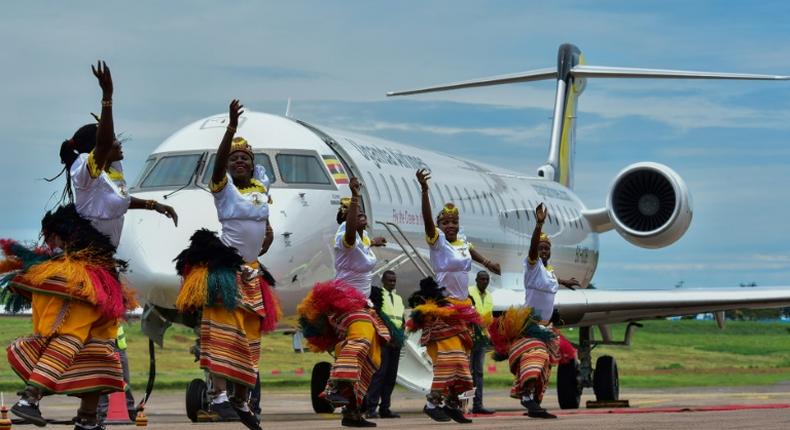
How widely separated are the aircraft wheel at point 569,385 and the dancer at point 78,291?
1109 centimetres

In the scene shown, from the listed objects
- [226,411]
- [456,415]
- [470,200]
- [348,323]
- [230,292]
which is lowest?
Answer: [226,411]

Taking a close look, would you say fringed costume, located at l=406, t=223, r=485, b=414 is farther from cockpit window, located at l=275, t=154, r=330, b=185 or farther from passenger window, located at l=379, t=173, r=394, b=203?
passenger window, located at l=379, t=173, r=394, b=203

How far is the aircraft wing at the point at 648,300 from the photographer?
21.7m

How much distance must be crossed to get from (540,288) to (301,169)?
11.0 ft

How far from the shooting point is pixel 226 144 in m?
10.5

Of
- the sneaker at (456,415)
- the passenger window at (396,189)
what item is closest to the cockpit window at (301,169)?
the passenger window at (396,189)

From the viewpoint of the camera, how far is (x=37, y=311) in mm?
9758

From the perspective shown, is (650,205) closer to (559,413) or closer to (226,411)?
(559,413)

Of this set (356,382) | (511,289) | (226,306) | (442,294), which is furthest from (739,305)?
(226,306)

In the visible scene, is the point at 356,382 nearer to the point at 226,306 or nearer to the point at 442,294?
the point at 442,294

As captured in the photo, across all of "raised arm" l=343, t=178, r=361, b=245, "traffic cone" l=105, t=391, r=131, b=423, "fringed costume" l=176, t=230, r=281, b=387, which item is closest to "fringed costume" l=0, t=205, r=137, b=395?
"fringed costume" l=176, t=230, r=281, b=387

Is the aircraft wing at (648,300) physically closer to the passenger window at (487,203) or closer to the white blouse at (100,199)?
the passenger window at (487,203)

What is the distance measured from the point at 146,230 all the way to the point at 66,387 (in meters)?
6.43

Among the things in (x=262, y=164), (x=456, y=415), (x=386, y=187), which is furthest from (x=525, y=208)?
(x=456, y=415)
